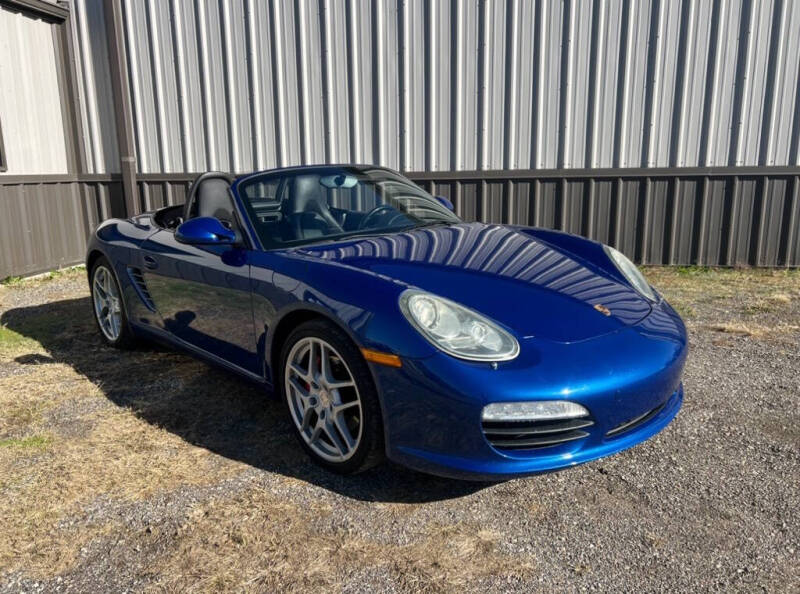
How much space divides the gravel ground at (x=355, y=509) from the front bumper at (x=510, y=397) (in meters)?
0.28

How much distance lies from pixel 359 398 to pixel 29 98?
784cm

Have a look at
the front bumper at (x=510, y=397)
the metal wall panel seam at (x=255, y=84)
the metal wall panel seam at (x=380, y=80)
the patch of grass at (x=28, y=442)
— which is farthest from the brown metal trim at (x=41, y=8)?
the front bumper at (x=510, y=397)

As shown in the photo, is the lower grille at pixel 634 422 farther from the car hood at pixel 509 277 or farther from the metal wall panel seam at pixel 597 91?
the metal wall panel seam at pixel 597 91

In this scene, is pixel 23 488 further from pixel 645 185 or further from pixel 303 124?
pixel 645 185

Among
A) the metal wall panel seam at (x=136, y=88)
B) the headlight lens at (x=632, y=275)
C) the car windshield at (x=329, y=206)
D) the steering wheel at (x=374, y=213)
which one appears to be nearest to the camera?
the headlight lens at (x=632, y=275)

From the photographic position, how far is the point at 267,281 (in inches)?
114

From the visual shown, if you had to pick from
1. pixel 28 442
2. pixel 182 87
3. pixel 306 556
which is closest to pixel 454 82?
pixel 182 87

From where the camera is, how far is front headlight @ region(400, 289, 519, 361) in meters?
2.24

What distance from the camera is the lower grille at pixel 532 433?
2.19 m

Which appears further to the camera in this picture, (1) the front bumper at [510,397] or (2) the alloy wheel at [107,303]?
(2) the alloy wheel at [107,303]

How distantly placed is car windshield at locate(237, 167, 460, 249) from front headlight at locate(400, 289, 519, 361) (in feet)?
3.14

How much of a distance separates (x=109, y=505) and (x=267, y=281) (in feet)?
3.77

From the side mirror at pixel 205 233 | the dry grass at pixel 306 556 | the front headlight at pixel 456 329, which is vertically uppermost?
the side mirror at pixel 205 233

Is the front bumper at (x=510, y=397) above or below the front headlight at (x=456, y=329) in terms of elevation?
below
